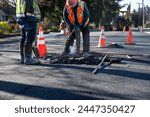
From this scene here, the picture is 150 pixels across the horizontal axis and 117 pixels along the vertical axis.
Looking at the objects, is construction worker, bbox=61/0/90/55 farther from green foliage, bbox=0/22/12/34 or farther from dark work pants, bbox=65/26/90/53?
green foliage, bbox=0/22/12/34

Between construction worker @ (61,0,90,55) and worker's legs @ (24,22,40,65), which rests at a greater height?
construction worker @ (61,0,90,55)

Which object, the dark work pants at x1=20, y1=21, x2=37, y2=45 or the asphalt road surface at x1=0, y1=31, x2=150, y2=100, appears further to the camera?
the dark work pants at x1=20, y1=21, x2=37, y2=45

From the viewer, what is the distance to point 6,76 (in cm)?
781

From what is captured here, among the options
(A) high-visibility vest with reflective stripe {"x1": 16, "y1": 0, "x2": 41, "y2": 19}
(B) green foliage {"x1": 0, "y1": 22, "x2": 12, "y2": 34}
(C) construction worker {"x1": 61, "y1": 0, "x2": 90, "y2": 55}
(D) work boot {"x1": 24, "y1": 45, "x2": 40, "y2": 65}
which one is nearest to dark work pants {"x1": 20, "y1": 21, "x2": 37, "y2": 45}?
(D) work boot {"x1": 24, "y1": 45, "x2": 40, "y2": 65}

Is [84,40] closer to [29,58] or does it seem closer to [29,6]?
[29,58]

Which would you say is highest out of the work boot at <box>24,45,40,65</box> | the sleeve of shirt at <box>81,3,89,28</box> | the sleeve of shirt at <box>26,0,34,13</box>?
the sleeve of shirt at <box>26,0,34,13</box>

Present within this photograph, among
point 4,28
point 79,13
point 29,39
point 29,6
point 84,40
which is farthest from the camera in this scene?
point 4,28

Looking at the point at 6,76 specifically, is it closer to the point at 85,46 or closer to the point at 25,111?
the point at 25,111

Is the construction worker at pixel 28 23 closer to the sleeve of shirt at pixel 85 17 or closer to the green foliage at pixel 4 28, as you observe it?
the sleeve of shirt at pixel 85 17

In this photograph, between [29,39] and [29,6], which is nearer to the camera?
[29,6]

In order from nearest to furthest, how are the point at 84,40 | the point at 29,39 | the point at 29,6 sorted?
the point at 29,6, the point at 29,39, the point at 84,40

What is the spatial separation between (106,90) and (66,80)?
3.75ft

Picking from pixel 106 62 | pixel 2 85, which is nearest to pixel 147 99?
pixel 2 85

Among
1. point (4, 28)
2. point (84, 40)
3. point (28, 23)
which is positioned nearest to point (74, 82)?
point (28, 23)
